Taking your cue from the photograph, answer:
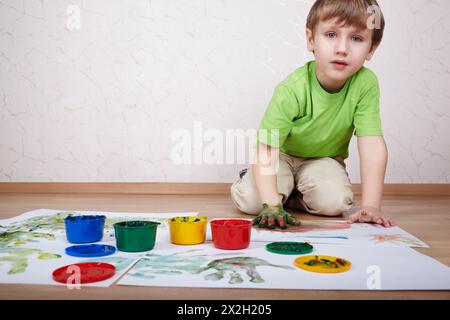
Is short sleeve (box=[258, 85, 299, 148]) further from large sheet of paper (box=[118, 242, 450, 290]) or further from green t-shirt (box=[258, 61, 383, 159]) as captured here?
large sheet of paper (box=[118, 242, 450, 290])

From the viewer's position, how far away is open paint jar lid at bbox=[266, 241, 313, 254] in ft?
2.50

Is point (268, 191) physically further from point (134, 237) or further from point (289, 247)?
point (134, 237)

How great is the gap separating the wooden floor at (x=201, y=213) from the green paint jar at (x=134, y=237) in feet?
0.53

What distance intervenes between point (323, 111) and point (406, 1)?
759mm

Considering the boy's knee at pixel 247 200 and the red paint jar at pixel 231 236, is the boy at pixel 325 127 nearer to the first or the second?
the boy's knee at pixel 247 200

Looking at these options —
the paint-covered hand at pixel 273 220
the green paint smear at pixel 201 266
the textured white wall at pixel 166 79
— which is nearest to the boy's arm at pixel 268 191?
the paint-covered hand at pixel 273 220

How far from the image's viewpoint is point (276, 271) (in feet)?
2.18

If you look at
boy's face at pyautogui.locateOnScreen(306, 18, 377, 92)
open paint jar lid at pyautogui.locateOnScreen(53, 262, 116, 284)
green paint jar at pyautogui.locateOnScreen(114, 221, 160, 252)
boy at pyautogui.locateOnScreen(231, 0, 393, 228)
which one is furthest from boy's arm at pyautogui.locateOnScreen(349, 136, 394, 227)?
open paint jar lid at pyautogui.locateOnScreen(53, 262, 116, 284)

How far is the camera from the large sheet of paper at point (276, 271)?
0.61 meters

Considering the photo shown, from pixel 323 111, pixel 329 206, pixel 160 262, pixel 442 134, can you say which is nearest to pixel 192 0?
pixel 323 111

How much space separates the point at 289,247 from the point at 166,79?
106 centimetres

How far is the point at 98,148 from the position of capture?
171cm

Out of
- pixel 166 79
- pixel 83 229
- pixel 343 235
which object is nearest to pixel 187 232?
pixel 83 229

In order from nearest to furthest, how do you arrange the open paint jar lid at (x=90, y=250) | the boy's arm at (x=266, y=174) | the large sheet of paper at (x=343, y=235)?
the open paint jar lid at (x=90, y=250) → the large sheet of paper at (x=343, y=235) → the boy's arm at (x=266, y=174)
